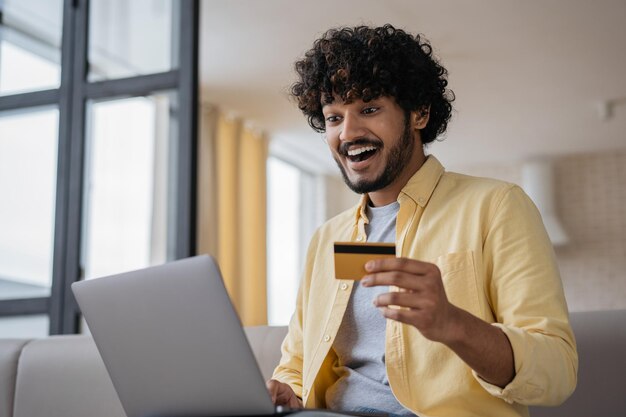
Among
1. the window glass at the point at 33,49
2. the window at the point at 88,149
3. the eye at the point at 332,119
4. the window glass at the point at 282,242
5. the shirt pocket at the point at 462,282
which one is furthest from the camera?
the window glass at the point at 282,242

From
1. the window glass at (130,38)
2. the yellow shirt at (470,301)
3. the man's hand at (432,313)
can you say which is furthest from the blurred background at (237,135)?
the man's hand at (432,313)

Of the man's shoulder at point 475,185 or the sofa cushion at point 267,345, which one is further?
the sofa cushion at point 267,345

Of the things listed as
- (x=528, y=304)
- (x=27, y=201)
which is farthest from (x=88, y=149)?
(x=528, y=304)

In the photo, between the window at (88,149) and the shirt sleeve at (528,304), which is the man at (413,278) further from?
the window at (88,149)

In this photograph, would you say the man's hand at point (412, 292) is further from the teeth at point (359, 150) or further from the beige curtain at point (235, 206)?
the beige curtain at point (235, 206)

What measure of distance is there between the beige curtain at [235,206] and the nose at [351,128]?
4472 mm

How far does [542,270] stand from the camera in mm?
1371

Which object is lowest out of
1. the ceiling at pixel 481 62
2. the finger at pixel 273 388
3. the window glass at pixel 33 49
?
the finger at pixel 273 388

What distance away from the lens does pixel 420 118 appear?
5.73 feet

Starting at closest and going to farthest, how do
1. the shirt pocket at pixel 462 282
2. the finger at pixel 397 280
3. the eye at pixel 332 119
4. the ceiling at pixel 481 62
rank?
1. the finger at pixel 397 280
2. the shirt pocket at pixel 462 282
3. the eye at pixel 332 119
4. the ceiling at pixel 481 62

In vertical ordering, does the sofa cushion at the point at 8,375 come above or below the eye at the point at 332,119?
below

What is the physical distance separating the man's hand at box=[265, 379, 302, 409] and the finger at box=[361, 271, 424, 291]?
557mm

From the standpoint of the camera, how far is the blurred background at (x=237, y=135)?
304cm

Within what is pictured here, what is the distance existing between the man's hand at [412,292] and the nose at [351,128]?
54 centimetres
